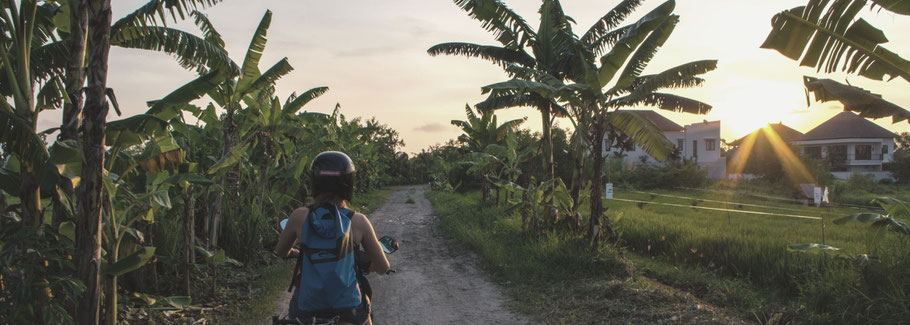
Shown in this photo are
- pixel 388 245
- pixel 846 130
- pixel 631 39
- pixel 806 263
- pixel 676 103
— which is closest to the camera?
pixel 388 245

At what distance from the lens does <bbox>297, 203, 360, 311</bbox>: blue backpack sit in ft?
7.88

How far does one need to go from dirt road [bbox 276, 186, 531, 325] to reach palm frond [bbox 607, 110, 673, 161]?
301cm

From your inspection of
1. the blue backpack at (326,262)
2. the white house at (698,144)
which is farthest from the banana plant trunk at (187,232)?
the white house at (698,144)

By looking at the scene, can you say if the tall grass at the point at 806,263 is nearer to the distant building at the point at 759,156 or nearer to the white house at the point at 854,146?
the distant building at the point at 759,156

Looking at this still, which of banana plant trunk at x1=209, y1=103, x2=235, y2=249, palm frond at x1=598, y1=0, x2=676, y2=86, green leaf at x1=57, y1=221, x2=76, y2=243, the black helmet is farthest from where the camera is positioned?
palm frond at x1=598, y1=0, x2=676, y2=86

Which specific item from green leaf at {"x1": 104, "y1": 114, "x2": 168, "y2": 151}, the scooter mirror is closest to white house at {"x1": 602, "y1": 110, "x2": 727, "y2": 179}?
green leaf at {"x1": 104, "y1": 114, "x2": 168, "y2": 151}

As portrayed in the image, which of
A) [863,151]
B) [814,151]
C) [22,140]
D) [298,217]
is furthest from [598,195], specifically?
[814,151]

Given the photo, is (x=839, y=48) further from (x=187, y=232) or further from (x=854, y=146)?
(x=854, y=146)

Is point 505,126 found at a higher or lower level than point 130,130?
higher

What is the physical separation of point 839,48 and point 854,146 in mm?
48311

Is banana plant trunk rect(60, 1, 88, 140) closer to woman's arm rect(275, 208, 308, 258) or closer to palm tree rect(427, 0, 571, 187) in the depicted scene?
woman's arm rect(275, 208, 308, 258)

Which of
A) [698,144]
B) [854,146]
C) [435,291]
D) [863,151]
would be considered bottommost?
[435,291]

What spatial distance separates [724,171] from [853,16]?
4078cm

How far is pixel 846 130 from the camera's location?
42969 mm
